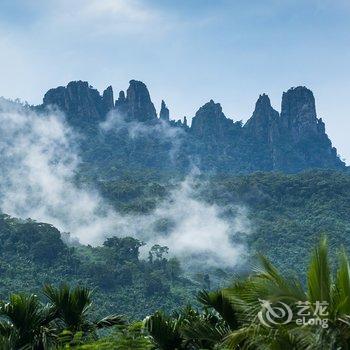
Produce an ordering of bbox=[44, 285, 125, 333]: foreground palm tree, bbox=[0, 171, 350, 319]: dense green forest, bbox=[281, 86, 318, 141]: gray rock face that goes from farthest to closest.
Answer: bbox=[281, 86, 318, 141]: gray rock face
bbox=[0, 171, 350, 319]: dense green forest
bbox=[44, 285, 125, 333]: foreground palm tree

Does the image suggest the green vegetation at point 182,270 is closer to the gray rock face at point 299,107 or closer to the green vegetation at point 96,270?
the green vegetation at point 96,270

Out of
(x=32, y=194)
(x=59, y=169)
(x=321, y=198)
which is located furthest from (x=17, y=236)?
(x=59, y=169)

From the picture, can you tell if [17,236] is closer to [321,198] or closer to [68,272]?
[68,272]

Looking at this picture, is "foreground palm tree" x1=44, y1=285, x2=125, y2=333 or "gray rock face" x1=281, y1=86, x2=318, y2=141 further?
"gray rock face" x1=281, y1=86, x2=318, y2=141

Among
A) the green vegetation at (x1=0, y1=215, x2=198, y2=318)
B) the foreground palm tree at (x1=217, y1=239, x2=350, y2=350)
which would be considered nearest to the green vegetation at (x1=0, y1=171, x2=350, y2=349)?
the foreground palm tree at (x1=217, y1=239, x2=350, y2=350)

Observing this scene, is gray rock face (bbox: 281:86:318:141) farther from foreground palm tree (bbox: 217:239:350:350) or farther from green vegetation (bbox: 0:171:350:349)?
foreground palm tree (bbox: 217:239:350:350)

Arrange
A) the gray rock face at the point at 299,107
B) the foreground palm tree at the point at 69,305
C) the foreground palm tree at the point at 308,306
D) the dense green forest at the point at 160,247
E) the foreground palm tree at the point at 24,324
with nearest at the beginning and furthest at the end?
the foreground palm tree at the point at 308,306 → the foreground palm tree at the point at 24,324 → the foreground palm tree at the point at 69,305 → the dense green forest at the point at 160,247 → the gray rock face at the point at 299,107

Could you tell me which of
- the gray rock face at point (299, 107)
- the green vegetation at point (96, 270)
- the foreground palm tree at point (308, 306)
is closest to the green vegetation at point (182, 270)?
the foreground palm tree at point (308, 306)

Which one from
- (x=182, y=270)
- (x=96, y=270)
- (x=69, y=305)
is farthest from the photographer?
(x=182, y=270)

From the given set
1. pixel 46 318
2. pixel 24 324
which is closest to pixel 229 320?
pixel 46 318

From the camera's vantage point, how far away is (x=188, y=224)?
464 ft

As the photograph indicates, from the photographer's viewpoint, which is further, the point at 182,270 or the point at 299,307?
the point at 182,270

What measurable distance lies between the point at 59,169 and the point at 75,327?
171237 mm

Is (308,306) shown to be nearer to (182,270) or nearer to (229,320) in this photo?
(229,320)
